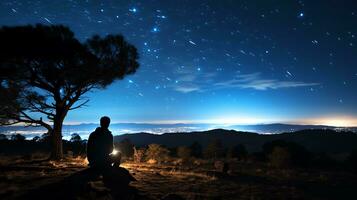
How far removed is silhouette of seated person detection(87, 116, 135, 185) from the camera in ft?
33.7

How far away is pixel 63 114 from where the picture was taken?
76.0 feet

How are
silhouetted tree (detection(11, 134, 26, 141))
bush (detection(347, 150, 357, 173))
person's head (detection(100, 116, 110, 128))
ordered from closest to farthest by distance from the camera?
1. person's head (detection(100, 116, 110, 128))
2. bush (detection(347, 150, 357, 173))
3. silhouetted tree (detection(11, 134, 26, 141))

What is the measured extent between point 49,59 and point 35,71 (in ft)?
4.59

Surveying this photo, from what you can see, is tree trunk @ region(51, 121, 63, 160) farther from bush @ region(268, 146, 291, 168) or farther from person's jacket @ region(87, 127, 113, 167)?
bush @ region(268, 146, 291, 168)

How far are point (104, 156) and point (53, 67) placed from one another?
13336mm

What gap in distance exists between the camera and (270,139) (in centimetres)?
9319

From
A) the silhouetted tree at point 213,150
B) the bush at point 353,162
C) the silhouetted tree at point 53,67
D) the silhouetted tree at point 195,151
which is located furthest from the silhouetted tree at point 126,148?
the bush at point 353,162

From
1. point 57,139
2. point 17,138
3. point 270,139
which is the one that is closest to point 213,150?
point 57,139

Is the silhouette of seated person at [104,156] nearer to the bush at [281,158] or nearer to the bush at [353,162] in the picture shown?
the bush at [281,158]

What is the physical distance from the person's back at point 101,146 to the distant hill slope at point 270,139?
60.3 m

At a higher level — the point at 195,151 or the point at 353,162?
the point at 195,151

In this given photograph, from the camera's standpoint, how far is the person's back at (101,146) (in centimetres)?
1033

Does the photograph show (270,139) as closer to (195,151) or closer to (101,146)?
(195,151)

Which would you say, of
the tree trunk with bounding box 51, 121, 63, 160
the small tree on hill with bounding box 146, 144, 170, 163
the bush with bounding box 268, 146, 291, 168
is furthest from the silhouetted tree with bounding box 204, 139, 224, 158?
the tree trunk with bounding box 51, 121, 63, 160
